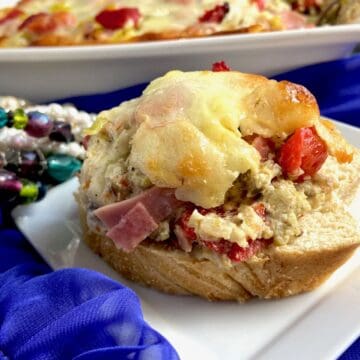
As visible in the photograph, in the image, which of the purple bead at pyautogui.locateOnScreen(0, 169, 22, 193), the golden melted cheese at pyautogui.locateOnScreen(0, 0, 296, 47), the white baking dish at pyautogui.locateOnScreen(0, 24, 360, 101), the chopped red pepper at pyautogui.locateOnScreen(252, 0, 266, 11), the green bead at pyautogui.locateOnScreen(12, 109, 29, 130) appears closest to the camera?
the purple bead at pyautogui.locateOnScreen(0, 169, 22, 193)

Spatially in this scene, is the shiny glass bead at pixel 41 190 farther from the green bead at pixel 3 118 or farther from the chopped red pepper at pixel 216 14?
the chopped red pepper at pixel 216 14

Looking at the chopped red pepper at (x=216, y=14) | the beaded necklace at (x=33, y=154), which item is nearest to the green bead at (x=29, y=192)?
the beaded necklace at (x=33, y=154)

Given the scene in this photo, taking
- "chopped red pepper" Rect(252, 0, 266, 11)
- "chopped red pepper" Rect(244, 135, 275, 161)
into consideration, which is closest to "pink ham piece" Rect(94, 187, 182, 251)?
"chopped red pepper" Rect(244, 135, 275, 161)

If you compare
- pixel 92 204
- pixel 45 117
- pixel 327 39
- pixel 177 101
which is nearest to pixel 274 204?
pixel 177 101

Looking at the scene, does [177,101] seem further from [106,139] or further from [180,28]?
[180,28]

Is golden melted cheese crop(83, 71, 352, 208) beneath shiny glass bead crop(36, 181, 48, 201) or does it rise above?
above

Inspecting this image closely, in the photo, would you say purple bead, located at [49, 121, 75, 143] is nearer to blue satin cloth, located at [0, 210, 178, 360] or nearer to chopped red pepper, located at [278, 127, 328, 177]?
blue satin cloth, located at [0, 210, 178, 360]
